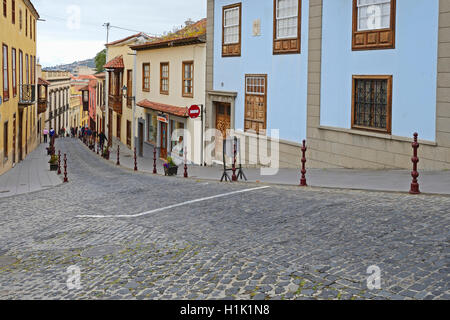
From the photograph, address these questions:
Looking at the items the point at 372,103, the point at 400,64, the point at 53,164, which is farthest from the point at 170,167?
the point at 400,64

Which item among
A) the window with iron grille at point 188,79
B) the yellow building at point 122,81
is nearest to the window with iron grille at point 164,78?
the window with iron grille at point 188,79

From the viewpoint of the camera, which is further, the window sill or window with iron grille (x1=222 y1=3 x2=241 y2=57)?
window with iron grille (x1=222 y1=3 x2=241 y2=57)

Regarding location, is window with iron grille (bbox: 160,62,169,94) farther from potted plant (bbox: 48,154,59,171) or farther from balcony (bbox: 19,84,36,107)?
potted plant (bbox: 48,154,59,171)

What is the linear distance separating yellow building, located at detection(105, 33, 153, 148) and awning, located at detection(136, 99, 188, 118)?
4173 mm

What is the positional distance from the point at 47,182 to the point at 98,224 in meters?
10.8

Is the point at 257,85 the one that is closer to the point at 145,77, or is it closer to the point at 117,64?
the point at 145,77

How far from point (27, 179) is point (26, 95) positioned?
1047 cm

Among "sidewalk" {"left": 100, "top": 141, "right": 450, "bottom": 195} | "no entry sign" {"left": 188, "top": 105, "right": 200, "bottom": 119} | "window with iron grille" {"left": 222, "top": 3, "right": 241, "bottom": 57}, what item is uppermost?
"window with iron grille" {"left": 222, "top": 3, "right": 241, "bottom": 57}

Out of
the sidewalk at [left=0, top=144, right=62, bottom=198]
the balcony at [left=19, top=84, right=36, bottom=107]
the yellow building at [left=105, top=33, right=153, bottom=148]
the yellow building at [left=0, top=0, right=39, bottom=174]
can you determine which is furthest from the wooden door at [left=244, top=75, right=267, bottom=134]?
the yellow building at [left=105, top=33, right=153, bottom=148]

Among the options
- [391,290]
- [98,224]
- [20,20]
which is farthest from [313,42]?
[20,20]

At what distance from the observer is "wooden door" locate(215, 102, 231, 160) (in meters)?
23.4

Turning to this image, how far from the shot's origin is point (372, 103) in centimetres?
1559

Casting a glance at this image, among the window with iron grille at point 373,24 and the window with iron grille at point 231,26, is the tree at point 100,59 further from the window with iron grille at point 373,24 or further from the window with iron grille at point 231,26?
the window with iron grille at point 373,24

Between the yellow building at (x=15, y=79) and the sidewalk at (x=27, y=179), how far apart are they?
755 mm
